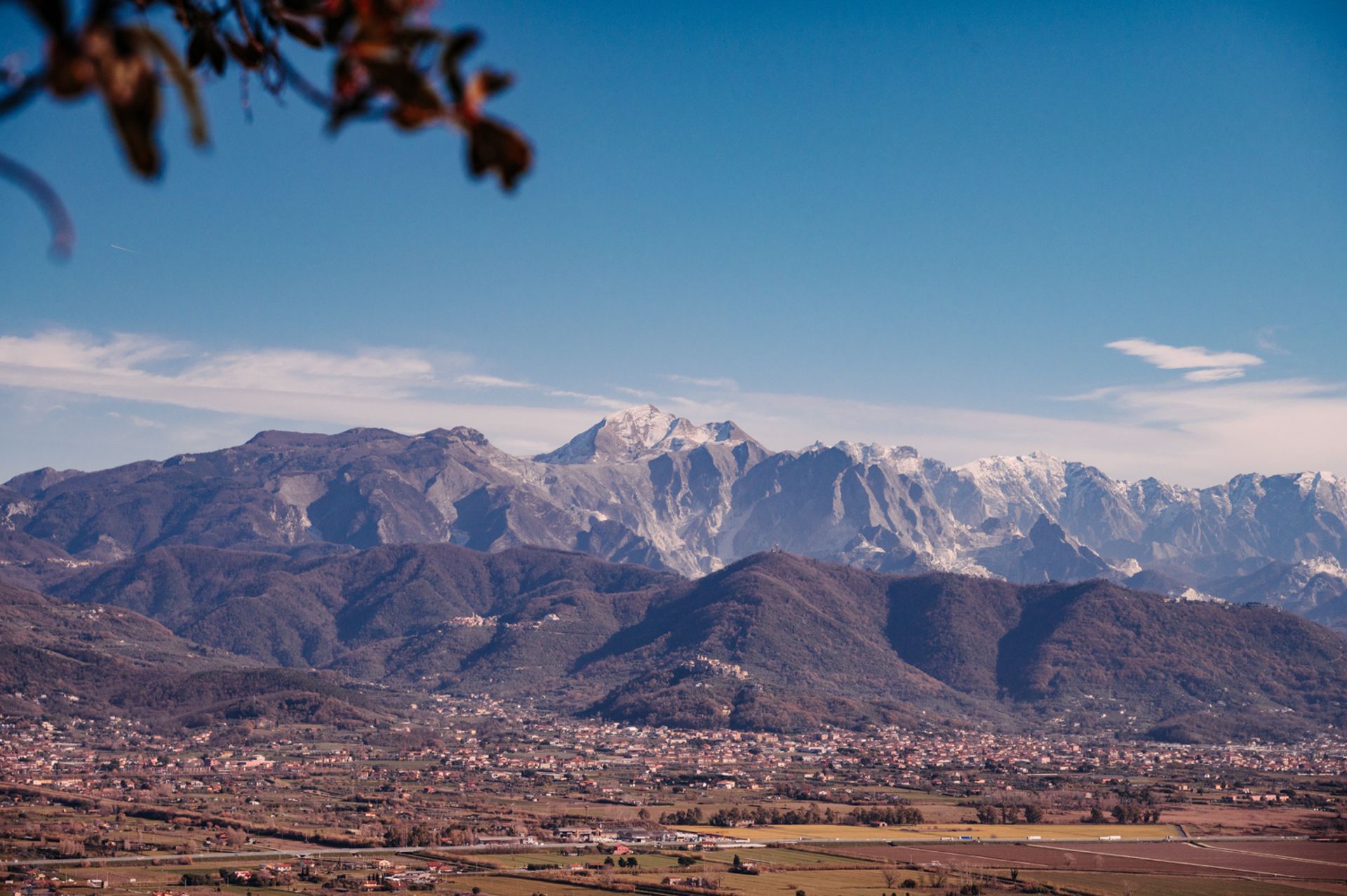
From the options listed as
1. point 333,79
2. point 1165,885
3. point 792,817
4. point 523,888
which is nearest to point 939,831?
point 792,817

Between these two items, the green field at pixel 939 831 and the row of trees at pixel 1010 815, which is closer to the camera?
the green field at pixel 939 831

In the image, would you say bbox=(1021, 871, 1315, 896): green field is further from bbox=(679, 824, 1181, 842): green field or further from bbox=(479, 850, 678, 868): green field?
bbox=(679, 824, 1181, 842): green field

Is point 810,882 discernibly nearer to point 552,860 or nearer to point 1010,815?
point 552,860

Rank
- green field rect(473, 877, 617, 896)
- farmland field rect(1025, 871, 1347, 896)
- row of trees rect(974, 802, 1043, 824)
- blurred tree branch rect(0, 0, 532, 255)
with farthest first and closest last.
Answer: row of trees rect(974, 802, 1043, 824)
farmland field rect(1025, 871, 1347, 896)
green field rect(473, 877, 617, 896)
blurred tree branch rect(0, 0, 532, 255)

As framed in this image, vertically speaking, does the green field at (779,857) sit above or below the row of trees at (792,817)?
above

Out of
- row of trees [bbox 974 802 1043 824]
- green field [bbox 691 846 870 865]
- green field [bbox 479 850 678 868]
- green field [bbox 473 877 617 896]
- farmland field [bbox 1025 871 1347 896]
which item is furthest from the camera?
row of trees [bbox 974 802 1043 824]

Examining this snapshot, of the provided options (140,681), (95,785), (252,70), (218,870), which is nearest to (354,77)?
(252,70)

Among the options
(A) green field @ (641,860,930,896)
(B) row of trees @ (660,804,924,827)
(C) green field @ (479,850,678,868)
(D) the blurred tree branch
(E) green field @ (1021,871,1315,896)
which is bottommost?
(B) row of trees @ (660,804,924,827)

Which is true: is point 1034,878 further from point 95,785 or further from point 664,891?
point 95,785

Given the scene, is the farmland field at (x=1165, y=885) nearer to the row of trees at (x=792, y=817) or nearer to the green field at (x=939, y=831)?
the green field at (x=939, y=831)

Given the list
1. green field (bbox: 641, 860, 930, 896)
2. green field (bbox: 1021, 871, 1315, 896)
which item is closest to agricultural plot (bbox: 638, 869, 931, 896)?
green field (bbox: 641, 860, 930, 896)

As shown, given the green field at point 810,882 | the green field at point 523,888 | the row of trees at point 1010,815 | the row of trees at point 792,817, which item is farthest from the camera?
the row of trees at point 1010,815

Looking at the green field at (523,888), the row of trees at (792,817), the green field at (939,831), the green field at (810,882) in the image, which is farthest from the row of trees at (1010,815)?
the green field at (523,888)
